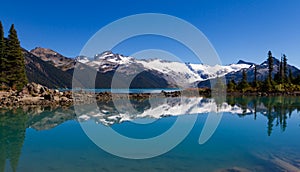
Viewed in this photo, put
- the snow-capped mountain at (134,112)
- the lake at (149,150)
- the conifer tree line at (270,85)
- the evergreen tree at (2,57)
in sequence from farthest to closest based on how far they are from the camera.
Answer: the conifer tree line at (270,85)
the evergreen tree at (2,57)
the snow-capped mountain at (134,112)
the lake at (149,150)

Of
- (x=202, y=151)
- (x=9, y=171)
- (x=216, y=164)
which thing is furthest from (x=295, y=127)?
(x=9, y=171)

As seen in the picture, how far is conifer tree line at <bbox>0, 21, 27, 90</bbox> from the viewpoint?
46188 millimetres

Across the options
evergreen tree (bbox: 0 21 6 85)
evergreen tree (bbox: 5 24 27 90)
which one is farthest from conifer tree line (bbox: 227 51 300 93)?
evergreen tree (bbox: 0 21 6 85)

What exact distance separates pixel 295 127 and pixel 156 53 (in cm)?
1330

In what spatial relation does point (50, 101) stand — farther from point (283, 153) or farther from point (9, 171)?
point (283, 153)

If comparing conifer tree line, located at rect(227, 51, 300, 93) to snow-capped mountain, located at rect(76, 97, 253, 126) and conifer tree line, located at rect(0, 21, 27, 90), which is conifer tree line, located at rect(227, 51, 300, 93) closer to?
snow-capped mountain, located at rect(76, 97, 253, 126)

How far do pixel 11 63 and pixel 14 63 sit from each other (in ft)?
1.63

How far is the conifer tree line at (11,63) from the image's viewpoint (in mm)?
46188

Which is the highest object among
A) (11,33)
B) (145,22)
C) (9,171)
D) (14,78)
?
(11,33)

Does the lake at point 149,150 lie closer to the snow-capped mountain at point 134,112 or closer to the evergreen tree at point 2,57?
the snow-capped mountain at point 134,112

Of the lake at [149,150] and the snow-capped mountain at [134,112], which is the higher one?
the snow-capped mountain at [134,112]

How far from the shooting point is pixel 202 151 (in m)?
12.9

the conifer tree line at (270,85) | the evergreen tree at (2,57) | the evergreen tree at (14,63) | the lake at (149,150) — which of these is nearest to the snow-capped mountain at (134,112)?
the lake at (149,150)

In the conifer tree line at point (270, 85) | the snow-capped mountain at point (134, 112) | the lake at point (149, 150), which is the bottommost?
the lake at point (149, 150)
